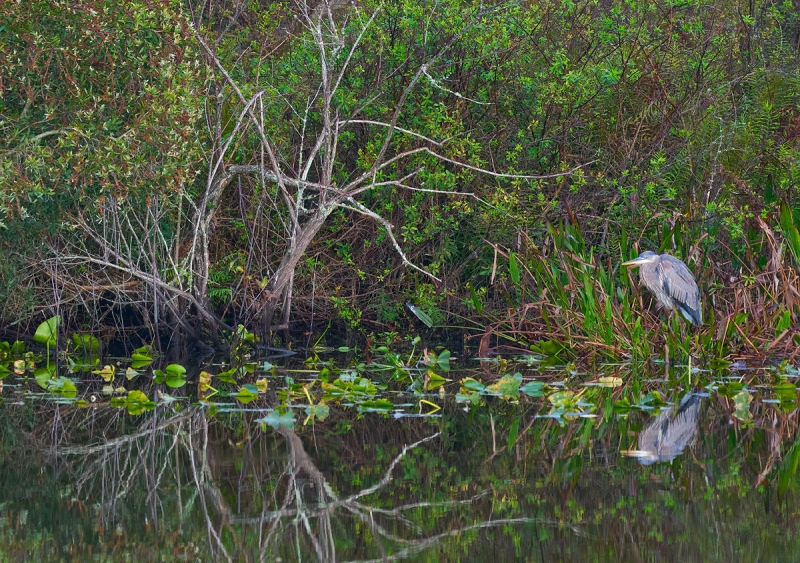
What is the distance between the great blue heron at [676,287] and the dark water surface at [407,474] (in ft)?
3.60

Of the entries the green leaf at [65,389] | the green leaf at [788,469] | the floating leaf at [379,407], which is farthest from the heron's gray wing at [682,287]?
the green leaf at [65,389]

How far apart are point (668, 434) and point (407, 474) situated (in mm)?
1513

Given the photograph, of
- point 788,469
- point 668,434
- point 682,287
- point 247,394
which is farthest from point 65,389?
point 682,287

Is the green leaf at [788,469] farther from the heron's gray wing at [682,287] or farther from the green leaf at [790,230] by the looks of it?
the green leaf at [790,230]

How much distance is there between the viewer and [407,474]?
4.57 meters

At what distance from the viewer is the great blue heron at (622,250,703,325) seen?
8258 millimetres

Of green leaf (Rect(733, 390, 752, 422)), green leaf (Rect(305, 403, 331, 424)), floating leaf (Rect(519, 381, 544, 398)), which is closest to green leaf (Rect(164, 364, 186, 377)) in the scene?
green leaf (Rect(305, 403, 331, 424))

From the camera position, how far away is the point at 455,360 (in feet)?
30.3

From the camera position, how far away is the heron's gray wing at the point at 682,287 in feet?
27.0

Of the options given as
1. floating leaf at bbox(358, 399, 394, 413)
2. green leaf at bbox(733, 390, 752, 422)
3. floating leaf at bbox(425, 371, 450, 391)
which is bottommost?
floating leaf at bbox(425, 371, 450, 391)

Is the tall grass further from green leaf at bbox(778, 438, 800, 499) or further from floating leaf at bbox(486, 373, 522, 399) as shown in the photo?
green leaf at bbox(778, 438, 800, 499)

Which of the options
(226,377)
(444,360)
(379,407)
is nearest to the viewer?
(379,407)

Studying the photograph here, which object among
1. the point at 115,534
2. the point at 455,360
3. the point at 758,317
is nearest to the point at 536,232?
the point at 455,360

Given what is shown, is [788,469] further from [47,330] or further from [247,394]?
[47,330]
